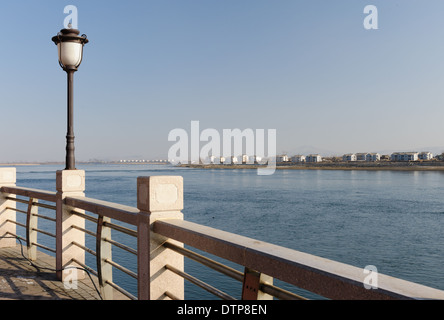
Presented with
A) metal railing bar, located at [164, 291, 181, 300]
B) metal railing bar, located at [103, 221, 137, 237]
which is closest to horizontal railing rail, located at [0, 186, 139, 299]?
metal railing bar, located at [103, 221, 137, 237]

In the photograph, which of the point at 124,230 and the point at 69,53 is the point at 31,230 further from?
the point at 124,230

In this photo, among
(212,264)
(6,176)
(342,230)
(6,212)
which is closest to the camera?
(212,264)

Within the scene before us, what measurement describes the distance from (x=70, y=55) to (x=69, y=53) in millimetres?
39

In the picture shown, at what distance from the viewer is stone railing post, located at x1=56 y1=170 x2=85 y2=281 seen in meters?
6.23

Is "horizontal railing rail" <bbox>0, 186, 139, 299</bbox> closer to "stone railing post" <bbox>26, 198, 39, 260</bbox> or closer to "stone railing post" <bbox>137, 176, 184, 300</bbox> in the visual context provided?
"stone railing post" <bbox>26, 198, 39, 260</bbox>

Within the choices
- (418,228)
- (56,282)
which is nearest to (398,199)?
(418,228)

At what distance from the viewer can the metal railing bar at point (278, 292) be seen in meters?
2.39

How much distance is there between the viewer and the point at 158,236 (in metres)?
3.86
